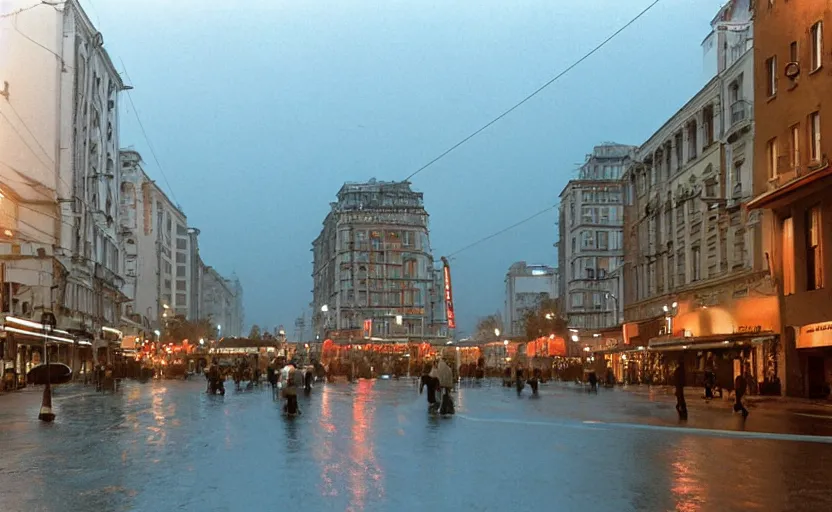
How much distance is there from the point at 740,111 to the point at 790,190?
11.8 meters

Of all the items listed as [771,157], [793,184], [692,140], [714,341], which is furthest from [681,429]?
[692,140]

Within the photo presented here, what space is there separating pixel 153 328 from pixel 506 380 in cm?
6640

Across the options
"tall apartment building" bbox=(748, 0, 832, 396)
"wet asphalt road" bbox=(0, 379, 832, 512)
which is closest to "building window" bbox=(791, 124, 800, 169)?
"tall apartment building" bbox=(748, 0, 832, 396)

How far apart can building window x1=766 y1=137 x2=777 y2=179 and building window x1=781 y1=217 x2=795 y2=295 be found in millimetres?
2180

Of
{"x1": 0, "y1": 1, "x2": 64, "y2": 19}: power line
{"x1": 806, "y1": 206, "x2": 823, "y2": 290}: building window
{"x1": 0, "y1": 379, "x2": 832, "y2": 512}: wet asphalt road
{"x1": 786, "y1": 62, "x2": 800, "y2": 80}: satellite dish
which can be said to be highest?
{"x1": 0, "y1": 1, "x2": 64, "y2": 19}: power line

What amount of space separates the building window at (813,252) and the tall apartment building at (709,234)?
2315 millimetres

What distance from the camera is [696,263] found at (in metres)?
53.5

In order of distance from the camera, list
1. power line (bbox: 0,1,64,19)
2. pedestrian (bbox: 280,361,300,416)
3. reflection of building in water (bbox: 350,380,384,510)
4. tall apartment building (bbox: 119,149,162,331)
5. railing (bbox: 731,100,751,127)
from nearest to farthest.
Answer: reflection of building in water (bbox: 350,380,384,510) → pedestrian (bbox: 280,361,300,416) → railing (bbox: 731,100,751,127) → power line (bbox: 0,1,64,19) → tall apartment building (bbox: 119,149,162,331)

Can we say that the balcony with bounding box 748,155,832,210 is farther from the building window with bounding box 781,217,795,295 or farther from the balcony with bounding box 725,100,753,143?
the balcony with bounding box 725,100,753,143

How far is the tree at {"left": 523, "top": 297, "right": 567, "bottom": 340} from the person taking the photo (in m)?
91.2

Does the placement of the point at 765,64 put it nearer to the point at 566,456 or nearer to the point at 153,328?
the point at 566,456

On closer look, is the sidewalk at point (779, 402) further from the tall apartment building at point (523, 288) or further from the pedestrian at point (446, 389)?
the tall apartment building at point (523, 288)

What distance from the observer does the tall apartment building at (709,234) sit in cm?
4194

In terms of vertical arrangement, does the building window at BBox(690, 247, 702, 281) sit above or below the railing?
below
